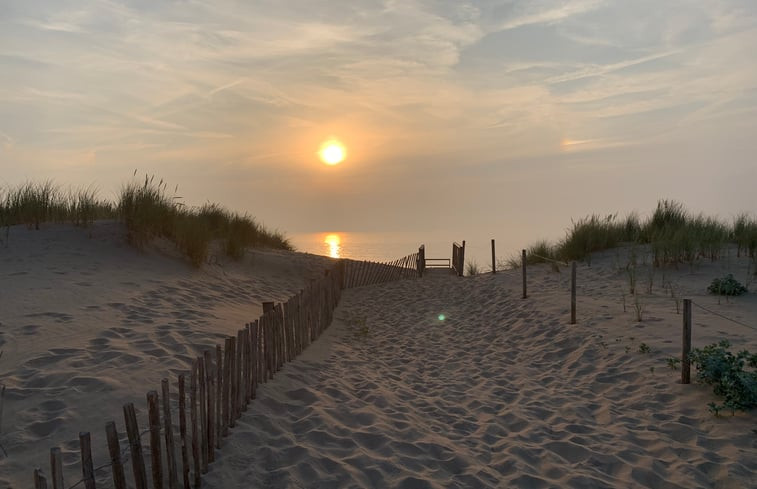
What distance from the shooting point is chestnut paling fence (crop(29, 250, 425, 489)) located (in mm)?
2844

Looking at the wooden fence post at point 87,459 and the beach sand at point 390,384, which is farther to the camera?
the beach sand at point 390,384

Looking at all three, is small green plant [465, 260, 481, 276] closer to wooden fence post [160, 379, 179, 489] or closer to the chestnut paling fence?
the chestnut paling fence

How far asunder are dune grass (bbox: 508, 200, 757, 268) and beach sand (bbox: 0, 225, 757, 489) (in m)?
2.15

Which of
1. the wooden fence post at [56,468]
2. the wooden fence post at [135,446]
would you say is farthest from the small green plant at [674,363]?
the wooden fence post at [56,468]

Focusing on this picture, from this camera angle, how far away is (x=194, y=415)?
349cm

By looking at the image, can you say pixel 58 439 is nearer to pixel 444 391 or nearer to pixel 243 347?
pixel 243 347

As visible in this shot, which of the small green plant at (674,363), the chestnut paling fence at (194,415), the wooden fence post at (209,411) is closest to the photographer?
the chestnut paling fence at (194,415)

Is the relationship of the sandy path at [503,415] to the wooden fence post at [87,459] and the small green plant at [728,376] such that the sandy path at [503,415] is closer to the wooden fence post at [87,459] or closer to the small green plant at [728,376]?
the small green plant at [728,376]

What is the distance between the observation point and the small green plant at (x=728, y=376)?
14.9 ft

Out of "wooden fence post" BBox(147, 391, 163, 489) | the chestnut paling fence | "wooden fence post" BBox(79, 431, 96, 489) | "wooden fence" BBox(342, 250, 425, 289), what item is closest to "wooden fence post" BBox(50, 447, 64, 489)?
the chestnut paling fence

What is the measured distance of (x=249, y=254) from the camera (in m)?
14.3

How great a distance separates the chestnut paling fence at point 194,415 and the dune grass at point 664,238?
856 centimetres

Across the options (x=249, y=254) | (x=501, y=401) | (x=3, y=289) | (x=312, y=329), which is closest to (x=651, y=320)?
(x=501, y=401)

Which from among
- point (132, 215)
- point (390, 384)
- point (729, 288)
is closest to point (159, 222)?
point (132, 215)
